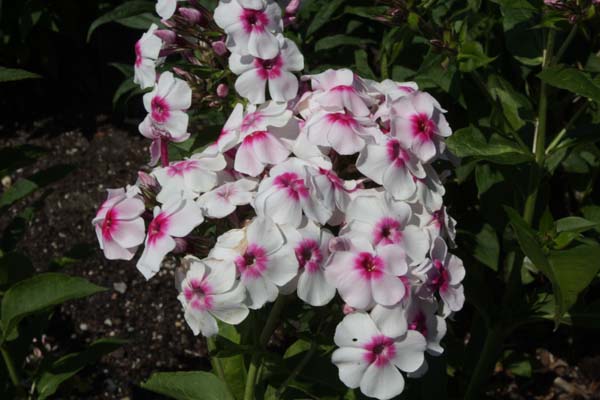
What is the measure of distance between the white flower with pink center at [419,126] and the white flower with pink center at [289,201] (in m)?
0.22

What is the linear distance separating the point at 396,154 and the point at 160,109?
1.63 ft

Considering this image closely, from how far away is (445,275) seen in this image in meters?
1.52

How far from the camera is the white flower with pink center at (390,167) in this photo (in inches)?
58.2

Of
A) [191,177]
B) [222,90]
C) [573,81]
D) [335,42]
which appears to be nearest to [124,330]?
[335,42]

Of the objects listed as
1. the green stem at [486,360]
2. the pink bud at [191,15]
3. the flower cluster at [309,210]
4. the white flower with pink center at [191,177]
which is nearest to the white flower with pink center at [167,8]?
the pink bud at [191,15]

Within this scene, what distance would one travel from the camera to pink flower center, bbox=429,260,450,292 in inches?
58.2

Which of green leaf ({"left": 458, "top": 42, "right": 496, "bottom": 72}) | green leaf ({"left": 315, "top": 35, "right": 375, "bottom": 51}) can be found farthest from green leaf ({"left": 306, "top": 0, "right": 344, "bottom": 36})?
green leaf ({"left": 458, "top": 42, "right": 496, "bottom": 72})

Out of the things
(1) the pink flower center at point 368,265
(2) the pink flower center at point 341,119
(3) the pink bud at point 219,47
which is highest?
(2) the pink flower center at point 341,119

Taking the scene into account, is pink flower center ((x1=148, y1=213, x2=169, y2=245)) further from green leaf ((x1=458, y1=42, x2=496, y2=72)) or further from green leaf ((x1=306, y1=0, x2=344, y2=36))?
green leaf ((x1=306, y1=0, x2=344, y2=36))

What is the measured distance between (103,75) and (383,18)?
2.66 metres

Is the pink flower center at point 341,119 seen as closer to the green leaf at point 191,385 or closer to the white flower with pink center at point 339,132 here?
the white flower with pink center at point 339,132

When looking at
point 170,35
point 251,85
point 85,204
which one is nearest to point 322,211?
point 251,85

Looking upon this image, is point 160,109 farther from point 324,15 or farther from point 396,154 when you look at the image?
point 324,15

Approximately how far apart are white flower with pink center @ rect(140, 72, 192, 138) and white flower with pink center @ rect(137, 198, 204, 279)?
0.81ft
